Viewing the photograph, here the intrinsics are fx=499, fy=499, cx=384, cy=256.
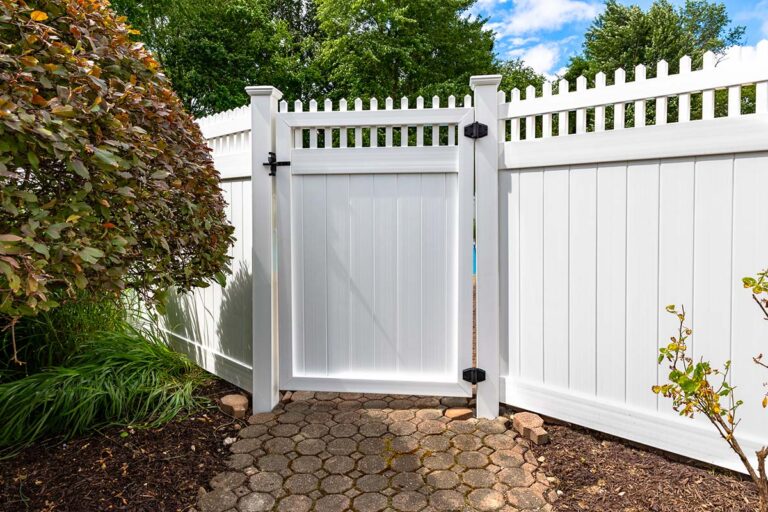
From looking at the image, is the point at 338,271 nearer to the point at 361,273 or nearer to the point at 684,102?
the point at 361,273

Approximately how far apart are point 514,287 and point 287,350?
4.75ft

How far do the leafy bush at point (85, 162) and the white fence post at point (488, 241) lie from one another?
5.18 ft

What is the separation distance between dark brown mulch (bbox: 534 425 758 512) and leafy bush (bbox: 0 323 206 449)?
6.95 ft

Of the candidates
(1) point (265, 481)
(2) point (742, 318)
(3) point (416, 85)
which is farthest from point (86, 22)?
(3) point (416, 85)

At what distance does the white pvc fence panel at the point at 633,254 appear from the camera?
2.18 m

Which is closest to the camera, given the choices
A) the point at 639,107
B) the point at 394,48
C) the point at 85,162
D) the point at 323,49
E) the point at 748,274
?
the point at 85,162

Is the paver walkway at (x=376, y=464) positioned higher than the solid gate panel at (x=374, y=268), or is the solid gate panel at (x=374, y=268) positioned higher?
the solid gate panel at (x=374, y=268)

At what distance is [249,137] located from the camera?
10.5 feet

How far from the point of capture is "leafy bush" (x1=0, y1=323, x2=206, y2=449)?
2.59m

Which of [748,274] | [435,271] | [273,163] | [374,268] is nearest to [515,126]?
[435,271]

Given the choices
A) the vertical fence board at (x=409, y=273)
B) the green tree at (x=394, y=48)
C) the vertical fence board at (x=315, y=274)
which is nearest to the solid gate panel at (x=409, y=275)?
the vertical fence board at (x=409, y=273)

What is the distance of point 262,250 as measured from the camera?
3082 mm

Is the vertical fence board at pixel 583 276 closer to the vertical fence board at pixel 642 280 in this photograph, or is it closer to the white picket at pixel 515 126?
the vertical fence board at pixel 642 280

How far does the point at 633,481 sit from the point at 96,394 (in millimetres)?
2741
